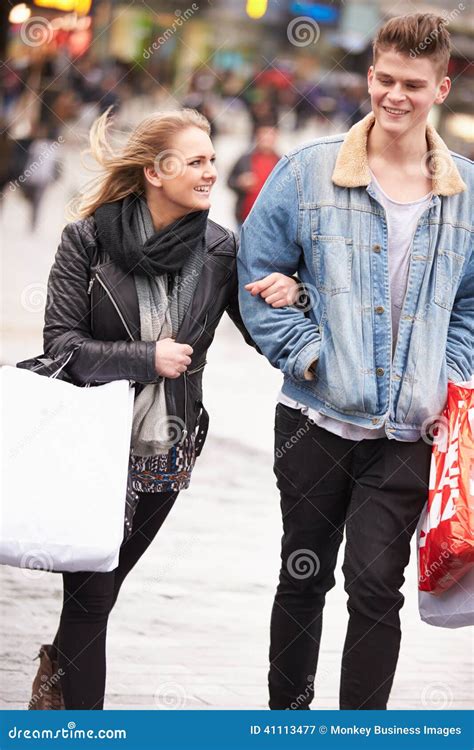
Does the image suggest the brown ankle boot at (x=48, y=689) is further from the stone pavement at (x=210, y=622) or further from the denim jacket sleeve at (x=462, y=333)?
the denim jacket sleeve at (x=462, y=333)

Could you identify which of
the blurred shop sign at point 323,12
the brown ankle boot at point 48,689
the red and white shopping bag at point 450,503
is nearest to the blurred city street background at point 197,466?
the brown ankle boot at point 48,689

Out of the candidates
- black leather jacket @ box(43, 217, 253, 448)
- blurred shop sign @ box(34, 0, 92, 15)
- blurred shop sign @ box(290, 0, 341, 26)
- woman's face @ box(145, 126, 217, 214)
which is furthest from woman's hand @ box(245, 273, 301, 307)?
blurred shop sign @ box(290, 0, 341, 26)

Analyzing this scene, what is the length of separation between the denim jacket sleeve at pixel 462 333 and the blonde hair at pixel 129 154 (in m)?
0.82

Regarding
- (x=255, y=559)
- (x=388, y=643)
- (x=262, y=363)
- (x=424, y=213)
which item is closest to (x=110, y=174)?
(x=424, y=213)

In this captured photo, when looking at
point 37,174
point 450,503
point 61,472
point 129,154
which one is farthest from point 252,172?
point 61,472

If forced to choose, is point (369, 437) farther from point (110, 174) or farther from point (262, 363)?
point (262, 363)

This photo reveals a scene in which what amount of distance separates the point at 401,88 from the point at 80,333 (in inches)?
41.2

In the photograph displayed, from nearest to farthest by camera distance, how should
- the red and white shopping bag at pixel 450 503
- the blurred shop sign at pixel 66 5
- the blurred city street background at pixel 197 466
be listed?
1. the red and white shopping bag at pixel 450 503
2. the blurred city street background at pixel 197 466
3. the blurred shop sign at pixel 66 5

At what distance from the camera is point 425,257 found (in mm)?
3520

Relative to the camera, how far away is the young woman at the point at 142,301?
3.44 meters

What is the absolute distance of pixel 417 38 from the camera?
3.39 metres

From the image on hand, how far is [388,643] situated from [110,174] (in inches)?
57.6

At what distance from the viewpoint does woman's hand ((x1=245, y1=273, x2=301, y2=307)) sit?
355 cm

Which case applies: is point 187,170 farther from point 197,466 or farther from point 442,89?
point 197,466
